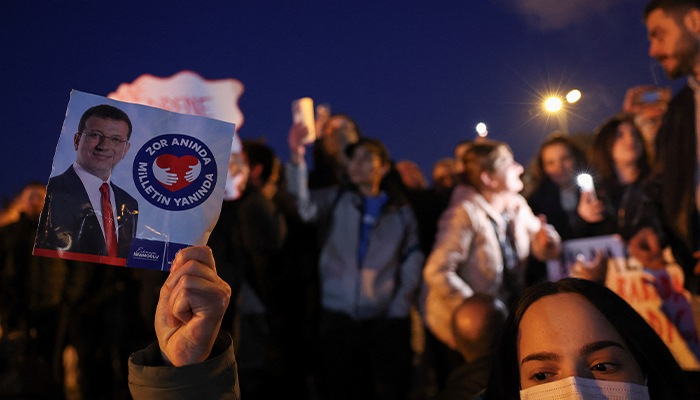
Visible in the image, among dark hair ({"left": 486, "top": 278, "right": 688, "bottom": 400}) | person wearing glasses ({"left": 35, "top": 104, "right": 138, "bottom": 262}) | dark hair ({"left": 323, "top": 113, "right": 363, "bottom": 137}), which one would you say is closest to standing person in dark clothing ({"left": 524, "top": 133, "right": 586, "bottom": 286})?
dark hair ({"left": 323, "top": 113, "right": 363, "bottom": 137})

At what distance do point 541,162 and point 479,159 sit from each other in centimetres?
61

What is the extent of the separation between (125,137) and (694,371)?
379cm

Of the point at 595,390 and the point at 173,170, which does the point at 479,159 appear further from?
the point at 173,170

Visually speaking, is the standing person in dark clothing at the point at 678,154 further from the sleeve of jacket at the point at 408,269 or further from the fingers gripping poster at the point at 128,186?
the fingers gripping poster at the point at 128,186

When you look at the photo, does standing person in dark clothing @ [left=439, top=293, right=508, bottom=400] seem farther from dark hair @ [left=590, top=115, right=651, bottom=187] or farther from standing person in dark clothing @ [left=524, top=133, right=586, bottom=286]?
dark hair @ [left=590, top=115, right=651, bottom=187]

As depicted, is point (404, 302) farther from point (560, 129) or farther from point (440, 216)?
point (560, 129)

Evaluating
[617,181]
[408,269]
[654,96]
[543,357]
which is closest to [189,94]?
[408,269]

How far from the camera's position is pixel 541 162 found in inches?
148

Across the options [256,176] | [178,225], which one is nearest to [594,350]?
[178,225]

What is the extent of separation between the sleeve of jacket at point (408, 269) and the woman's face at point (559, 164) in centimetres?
132

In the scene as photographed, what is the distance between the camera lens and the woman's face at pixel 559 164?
12.1 feet

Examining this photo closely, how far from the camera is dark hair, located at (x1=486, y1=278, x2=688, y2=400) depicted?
1.25 meters

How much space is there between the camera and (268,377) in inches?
129

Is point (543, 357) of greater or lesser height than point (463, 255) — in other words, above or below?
below
